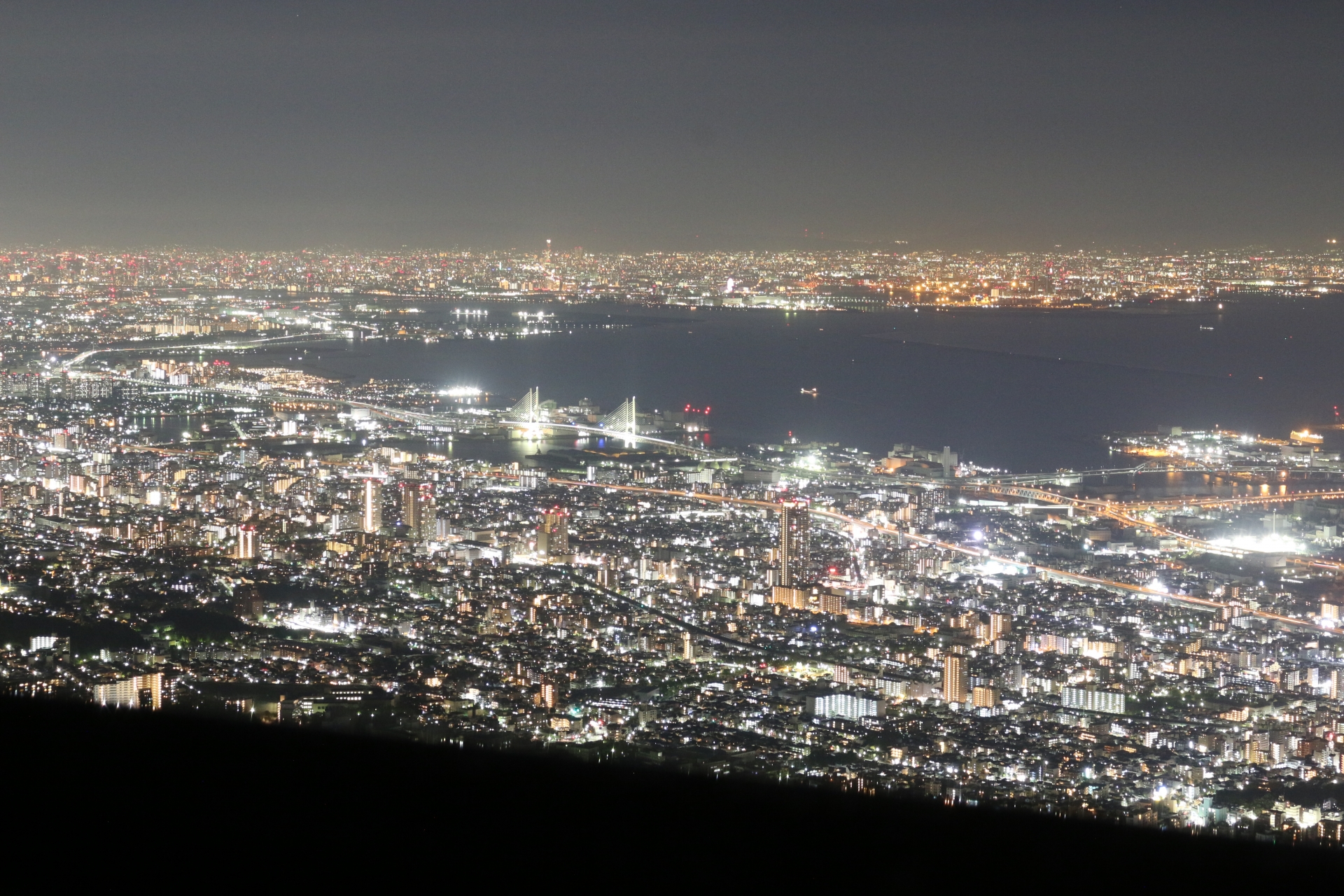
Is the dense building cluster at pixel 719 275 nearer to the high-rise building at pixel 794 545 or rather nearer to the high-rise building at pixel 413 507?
the high-rise building at pixel 794 545

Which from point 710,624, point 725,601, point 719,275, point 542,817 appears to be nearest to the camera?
point 542,817

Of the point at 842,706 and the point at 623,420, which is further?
the point at 623,420

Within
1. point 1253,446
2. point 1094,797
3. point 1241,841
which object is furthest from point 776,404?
point 1241,841

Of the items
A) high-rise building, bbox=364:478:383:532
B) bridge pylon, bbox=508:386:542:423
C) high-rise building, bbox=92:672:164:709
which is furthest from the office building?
bridge pylon, bbox=508:386:542:423

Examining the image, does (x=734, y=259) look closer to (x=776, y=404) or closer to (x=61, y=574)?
(x=776, y=404)

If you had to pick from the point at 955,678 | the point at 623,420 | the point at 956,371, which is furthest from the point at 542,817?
the point at 956,371

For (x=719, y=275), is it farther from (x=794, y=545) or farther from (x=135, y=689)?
(x=135, y=689)

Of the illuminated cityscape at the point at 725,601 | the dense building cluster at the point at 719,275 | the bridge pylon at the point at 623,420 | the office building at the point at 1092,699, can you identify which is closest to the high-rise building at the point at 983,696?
the illuminated cityscape at the point at 725,601
